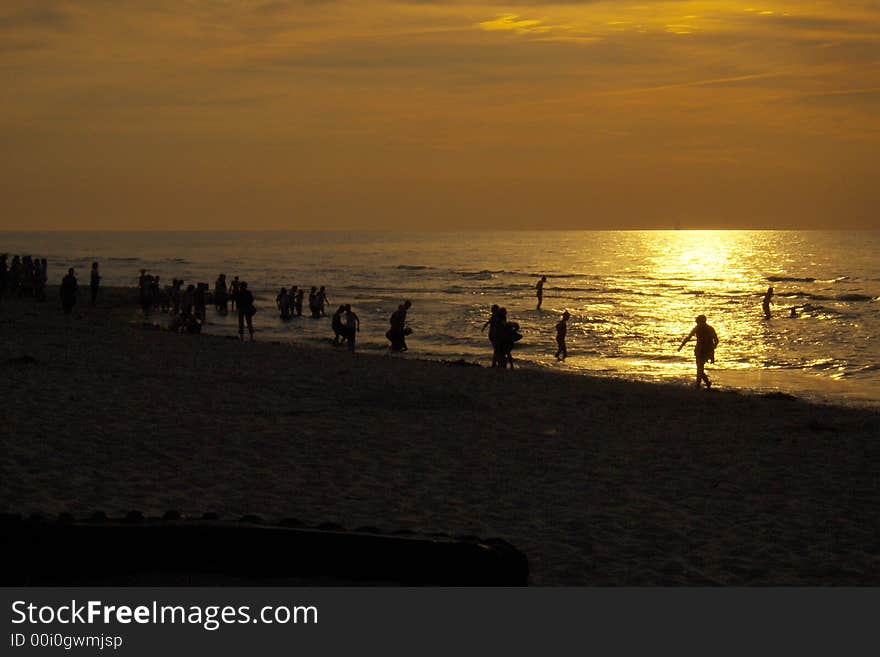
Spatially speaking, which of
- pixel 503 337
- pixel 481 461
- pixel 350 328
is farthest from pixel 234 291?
pixel 481 461

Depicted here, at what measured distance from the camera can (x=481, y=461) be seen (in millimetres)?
11461

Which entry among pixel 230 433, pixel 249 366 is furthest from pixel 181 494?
pixel 249 366

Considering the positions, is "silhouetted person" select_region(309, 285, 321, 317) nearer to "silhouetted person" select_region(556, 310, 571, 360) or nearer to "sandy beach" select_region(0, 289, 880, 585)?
"silhouetted person" select_region(556, 310, 571, 360)

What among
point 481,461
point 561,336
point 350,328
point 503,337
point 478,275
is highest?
point 478,275

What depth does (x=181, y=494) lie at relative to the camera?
9273 mm

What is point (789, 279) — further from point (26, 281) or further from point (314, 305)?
point (26, 281)

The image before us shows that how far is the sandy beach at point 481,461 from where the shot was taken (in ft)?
27.2

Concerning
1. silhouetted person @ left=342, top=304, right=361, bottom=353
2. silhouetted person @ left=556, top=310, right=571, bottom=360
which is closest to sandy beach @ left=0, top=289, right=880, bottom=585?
silhouetted person @ left=342, top=304, right=361, bottom=353

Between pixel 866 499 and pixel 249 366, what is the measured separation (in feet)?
39.5

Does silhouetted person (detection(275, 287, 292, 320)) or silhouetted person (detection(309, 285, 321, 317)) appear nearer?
silhouetted person (detection(275, 287, 292, 320))

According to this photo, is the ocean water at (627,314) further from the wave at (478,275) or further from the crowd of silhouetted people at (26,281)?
the crowd of silhouetted people at (26,281)

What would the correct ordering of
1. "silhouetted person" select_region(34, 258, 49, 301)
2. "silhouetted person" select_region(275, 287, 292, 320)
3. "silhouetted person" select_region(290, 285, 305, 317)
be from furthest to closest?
1. "silhouetted person" select_region(290, 285, 305, 317)
2. "silhouetted person" select_region(275, 287, 292, 320)
3. "silhouetted person" select_region(34, 258, 49, 301)

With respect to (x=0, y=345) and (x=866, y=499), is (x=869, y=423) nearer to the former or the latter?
(x=866, y=499)

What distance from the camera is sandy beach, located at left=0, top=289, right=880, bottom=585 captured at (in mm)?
8281
